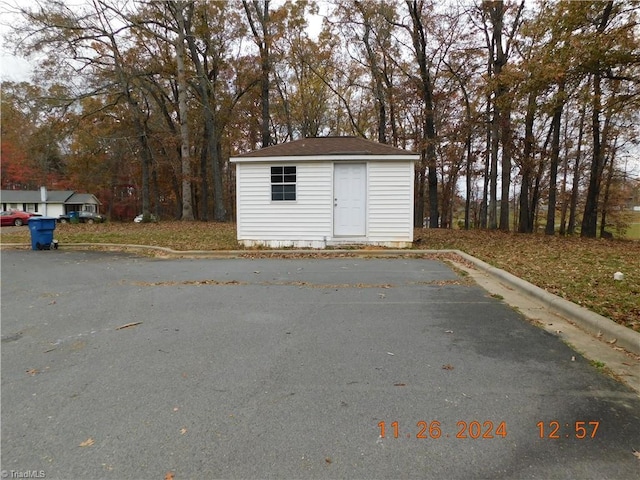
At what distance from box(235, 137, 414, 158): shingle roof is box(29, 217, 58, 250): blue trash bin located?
6.08 metres

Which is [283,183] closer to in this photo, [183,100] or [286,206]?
[286,206]

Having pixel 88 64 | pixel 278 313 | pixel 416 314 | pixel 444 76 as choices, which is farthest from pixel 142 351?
pixel 444 76

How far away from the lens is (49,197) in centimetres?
4794

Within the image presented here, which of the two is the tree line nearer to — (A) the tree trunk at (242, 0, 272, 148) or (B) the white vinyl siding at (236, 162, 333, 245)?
(A) the tree trunk at (242, 0, 272, 148)

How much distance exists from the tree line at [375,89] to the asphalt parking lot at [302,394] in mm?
9976

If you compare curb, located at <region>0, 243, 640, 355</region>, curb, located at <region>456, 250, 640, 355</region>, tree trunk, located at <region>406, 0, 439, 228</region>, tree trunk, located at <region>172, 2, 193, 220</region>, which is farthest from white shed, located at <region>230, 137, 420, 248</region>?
tree trunk, located at <region>172, 2, 193, 220</region>

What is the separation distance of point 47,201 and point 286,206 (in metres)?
48.9

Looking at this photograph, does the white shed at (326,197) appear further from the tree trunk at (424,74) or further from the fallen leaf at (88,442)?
the tree trunk at (424,74)

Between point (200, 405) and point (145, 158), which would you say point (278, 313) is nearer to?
point (200, 405)

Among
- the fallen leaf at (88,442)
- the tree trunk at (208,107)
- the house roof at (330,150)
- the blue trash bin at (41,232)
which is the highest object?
the tree trunk at (208,107)

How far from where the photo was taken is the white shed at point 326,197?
11031 mm

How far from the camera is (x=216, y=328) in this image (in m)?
4.28

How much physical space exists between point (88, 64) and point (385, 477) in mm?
23136

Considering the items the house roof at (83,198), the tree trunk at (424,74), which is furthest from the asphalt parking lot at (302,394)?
the house roof at (83,198)
